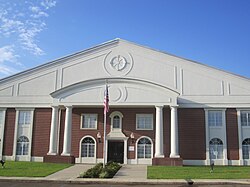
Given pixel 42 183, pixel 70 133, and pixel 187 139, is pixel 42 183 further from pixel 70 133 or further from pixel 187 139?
pixel 187 139

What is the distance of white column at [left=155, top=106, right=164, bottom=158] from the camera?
26766 millimetres

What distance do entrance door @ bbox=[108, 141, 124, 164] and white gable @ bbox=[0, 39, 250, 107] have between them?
4.35 meters

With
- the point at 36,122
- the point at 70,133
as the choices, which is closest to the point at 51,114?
the point at 36,122

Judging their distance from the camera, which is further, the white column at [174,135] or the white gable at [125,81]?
the white gable at [125,81]

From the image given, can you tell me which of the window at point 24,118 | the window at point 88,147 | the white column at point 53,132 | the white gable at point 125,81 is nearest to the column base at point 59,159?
the white column at point 53,132

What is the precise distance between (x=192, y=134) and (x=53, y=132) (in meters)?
12.9

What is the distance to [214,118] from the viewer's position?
29375 millimetres

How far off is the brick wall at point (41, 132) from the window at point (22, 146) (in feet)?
2.20

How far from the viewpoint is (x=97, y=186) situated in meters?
14.6

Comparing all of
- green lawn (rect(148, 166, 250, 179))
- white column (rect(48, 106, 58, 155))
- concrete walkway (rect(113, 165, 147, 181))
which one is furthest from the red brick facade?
concrete walkway (rect(113, 165, 147, 181))

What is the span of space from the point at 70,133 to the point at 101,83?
5329 mm

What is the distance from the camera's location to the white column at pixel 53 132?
2761cm

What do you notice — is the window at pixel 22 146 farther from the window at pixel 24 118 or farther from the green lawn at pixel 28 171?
the green lawn at pixel 28 171

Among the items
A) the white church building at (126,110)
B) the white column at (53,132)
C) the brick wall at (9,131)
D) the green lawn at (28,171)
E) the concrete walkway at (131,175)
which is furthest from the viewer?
the brick wall at (9,131)
